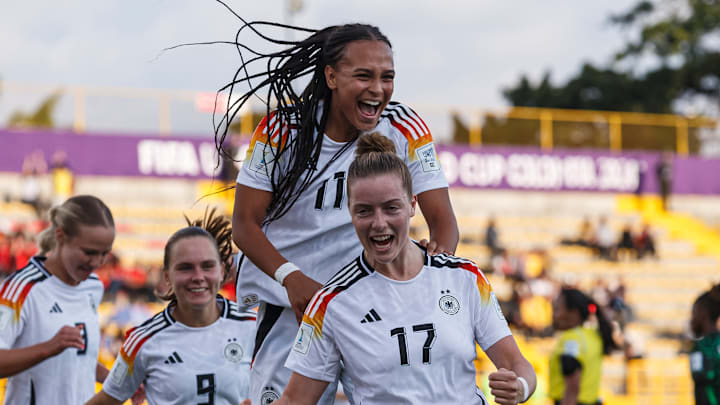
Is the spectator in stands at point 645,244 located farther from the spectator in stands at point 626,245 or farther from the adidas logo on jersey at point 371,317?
the adidas logo on jersey at point 371,317

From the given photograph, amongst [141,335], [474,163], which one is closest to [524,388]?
[141,335]

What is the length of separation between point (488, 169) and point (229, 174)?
6972 millimetres

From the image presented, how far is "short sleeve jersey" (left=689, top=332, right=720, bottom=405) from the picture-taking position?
668 centimetres

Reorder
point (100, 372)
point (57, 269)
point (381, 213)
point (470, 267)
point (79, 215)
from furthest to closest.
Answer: point (100, 372) < point (57, 269) < point (79, 215) < point (470, 267) < point (381, 213)

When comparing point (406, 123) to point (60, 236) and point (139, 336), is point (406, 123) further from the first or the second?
point (60, 236)

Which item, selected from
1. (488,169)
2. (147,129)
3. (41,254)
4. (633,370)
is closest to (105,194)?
(147,129)

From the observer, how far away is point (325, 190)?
13.2 ft

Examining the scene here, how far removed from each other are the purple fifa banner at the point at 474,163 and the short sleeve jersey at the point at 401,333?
56.6 feet

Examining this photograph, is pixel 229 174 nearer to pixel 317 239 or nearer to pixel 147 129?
pixel 147 129

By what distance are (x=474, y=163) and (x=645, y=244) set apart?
14.7 ft

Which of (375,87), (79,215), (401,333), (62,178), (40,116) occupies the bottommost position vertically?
(401,333)

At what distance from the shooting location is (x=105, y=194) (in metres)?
22.4

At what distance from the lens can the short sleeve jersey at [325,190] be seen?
157 inches

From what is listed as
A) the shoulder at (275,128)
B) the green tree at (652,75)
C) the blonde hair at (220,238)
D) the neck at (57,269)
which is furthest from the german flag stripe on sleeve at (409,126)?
the green tree at (652,75)
